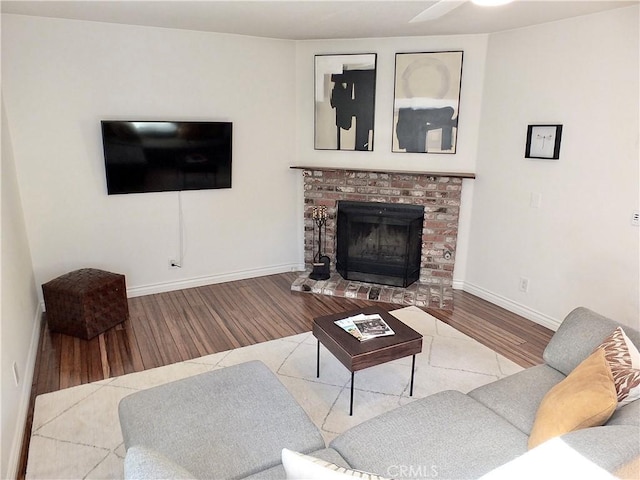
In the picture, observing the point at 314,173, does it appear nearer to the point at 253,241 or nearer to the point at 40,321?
the point at 253,241

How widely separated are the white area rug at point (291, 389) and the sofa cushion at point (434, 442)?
647 mm

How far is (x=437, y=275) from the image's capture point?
15.1 ft

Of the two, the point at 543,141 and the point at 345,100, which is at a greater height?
the point at 345,100

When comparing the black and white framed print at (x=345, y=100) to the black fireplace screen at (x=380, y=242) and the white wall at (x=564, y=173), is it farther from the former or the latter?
the white wall at (x=564, y=173)

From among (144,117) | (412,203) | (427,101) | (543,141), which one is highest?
(427,101)

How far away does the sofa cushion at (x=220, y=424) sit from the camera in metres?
1.63

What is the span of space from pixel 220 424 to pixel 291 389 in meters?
1.05

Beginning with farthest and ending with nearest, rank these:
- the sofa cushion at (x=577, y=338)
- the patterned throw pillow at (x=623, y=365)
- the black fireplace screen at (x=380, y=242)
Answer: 1. the black fireplace screen at (x=380, y=242)
2. the sofa cushion at (x=577, y=338)
3. the patterned throw pillow at (x=623, y=365)

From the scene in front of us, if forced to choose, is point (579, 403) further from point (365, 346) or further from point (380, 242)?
point (380, 242)

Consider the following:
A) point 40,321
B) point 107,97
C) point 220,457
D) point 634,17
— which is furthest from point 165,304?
point 634,17

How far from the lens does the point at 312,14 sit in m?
3.32

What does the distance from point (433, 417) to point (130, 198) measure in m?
3.39

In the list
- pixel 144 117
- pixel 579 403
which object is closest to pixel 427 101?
pixel 144 117

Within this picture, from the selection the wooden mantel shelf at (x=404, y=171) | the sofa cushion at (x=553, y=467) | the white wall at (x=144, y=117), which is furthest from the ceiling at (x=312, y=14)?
the sofa cushion at (x=553, y=467)
